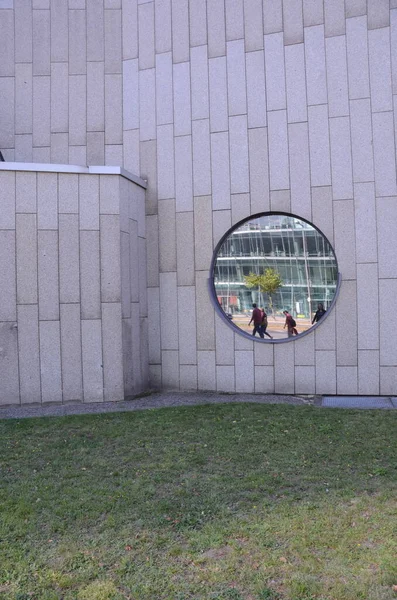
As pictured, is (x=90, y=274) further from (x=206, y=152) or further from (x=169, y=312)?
(x=206, y=152)

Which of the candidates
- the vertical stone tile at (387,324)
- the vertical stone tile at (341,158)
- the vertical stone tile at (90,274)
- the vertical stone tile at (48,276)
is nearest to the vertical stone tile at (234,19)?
the vertical stone tile at (341,158)

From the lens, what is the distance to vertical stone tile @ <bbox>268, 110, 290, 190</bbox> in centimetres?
1137

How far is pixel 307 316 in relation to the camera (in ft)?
36.7

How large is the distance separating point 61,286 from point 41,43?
575 cm

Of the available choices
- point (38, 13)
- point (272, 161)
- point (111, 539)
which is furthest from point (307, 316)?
point (38, 13)

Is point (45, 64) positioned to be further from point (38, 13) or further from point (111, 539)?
point (111, 539)

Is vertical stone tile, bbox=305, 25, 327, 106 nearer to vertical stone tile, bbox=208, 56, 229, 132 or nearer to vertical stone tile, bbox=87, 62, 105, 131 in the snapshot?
vertical stone tile, bbox=208, 56, 229, 132

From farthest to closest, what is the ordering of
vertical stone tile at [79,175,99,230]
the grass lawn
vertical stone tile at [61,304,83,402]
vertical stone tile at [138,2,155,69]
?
vertical stone tile at [138,2,155,69] < vertical stone tile at [79,175,99,230] < vertical stone tile at [61,304,83,402] < the grass lawn

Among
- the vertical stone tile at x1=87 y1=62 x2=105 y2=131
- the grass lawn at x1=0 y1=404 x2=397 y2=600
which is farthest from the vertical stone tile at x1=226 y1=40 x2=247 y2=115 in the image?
the grass lawn at x1=0 y1=404 x2=397 y2=600

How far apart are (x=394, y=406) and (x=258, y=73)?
7025mm

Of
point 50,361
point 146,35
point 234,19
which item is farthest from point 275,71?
point 50,361

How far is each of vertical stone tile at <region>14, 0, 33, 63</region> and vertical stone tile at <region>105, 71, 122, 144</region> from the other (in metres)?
1.82

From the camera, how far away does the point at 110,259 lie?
35.2 feet

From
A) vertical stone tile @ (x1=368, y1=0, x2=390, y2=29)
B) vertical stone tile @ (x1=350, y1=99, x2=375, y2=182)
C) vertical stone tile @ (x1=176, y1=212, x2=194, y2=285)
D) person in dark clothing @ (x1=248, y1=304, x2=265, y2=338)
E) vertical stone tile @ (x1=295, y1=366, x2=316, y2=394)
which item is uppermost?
vertical stone tile @ (x1=368, y1=0, x2=390, y2=29)
